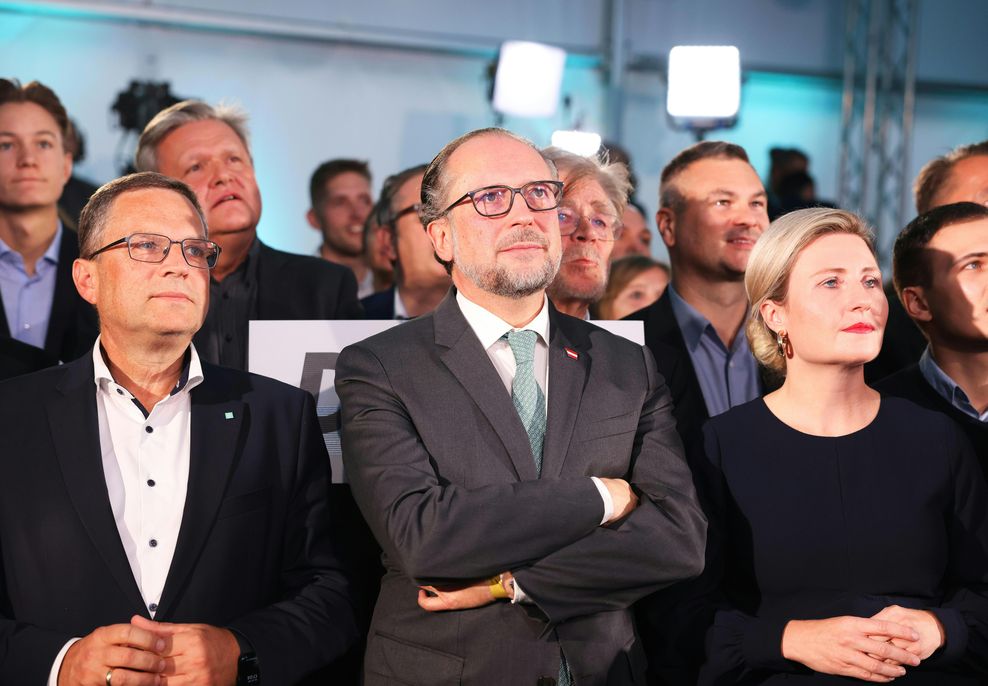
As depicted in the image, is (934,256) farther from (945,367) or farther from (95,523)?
(95,523)

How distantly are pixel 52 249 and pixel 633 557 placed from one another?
9.73 feet

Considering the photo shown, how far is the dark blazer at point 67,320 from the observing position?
402 cm

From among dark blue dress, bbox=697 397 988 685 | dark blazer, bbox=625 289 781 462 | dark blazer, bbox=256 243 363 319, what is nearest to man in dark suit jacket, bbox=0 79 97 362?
dark blazer, bbox=256 243 363 319

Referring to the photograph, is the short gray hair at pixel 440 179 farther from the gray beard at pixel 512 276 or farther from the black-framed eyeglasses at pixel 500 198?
the gray beard at pixel 512 276

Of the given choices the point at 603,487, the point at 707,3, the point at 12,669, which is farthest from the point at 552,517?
the point at 707,3

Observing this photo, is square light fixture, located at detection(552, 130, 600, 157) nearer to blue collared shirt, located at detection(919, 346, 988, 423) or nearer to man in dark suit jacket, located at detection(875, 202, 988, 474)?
man in dark suit jacket, located at detection(875, 202, 988, 474)

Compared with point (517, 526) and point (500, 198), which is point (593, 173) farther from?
point (517, 526)

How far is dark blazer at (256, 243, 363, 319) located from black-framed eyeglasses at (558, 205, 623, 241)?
2.55 feet

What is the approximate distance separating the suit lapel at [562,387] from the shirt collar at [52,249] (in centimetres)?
241

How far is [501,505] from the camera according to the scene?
2508mm

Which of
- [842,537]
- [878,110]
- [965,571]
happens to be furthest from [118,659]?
[878,110]

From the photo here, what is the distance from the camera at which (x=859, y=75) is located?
33.8 feet

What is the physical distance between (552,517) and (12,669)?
3.95 ft

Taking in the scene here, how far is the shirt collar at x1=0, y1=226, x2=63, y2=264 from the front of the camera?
450 centimetres
